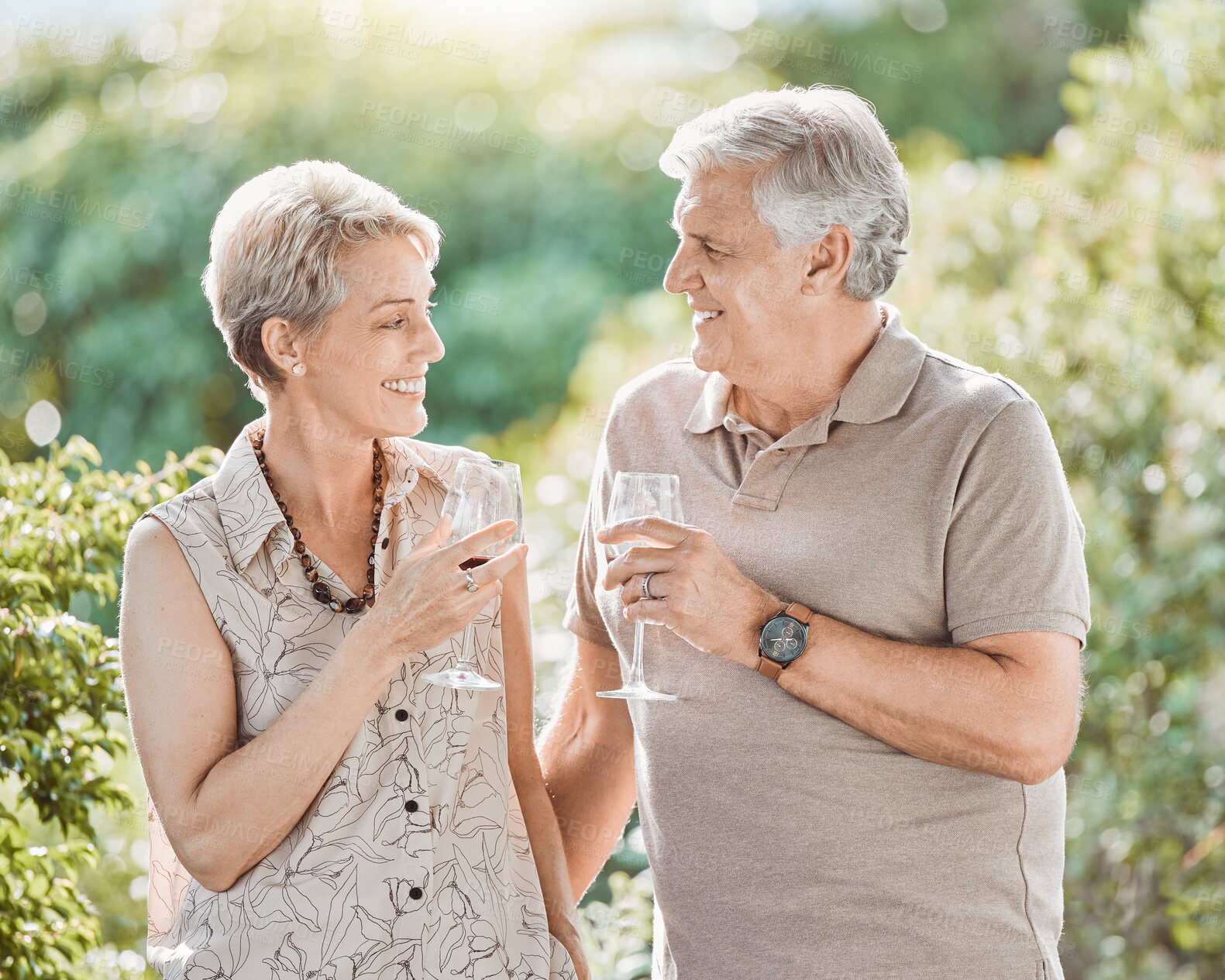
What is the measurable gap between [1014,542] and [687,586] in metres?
0.48

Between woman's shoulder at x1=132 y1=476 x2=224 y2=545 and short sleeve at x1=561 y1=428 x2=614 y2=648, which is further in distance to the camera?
short sleeve at x1=561 y1=428 x2=614 y2=648

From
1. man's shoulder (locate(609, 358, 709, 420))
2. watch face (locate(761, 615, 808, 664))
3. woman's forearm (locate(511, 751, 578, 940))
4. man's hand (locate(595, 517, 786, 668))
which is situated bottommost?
woman's forearm (locate(511, 751, 578, 940))

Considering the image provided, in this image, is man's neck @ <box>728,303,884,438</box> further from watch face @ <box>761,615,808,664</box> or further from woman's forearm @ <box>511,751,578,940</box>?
woman's forearm @ <box>511,751,578,940</box>

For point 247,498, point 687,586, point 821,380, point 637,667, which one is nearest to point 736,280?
point 821,380

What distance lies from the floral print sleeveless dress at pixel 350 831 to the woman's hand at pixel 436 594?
0.65ft

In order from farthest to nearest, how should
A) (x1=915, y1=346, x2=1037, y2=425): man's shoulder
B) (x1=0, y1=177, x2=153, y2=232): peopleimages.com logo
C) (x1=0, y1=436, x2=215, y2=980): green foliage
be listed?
(x1=0, y1=177, x2=153, y2=232): peopleimages.com logo < (x1=0, y1=436, x2=215, y2=980): green foliage < (x1=915, y1=346, x2=1037, y2=425): man's shoulder

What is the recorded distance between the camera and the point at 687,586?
1.71m

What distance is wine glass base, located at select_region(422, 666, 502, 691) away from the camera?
174cm

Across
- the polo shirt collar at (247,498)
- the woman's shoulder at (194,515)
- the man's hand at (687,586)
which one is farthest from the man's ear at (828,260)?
the woman's shoulder at (194,515)

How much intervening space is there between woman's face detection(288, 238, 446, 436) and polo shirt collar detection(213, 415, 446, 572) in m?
0.15

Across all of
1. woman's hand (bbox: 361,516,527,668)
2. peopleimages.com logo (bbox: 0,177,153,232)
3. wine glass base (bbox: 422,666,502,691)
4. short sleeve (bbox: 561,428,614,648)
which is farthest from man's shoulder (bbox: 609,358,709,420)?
peopleimages.com logo (bbox: 0,177,153,232)

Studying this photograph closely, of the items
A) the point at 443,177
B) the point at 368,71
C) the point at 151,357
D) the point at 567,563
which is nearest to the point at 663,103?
the point at 443,177

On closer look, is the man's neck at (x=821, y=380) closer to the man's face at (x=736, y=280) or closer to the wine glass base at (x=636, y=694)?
the man's face at (x=736, y=280)

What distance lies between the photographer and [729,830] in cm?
192
